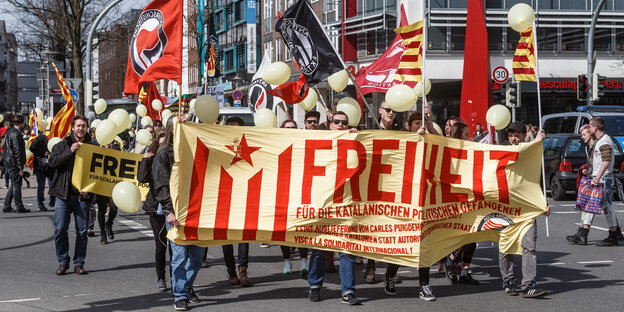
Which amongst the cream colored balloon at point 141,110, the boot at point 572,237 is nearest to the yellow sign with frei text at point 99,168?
the boot at point 572,237

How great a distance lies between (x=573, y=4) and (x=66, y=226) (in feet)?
108

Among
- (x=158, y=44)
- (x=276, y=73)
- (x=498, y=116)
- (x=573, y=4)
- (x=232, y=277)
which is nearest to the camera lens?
(x=158, y=44)

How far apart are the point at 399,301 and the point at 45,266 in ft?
15.4

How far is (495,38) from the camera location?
122 feet

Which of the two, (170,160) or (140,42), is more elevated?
(140,42)

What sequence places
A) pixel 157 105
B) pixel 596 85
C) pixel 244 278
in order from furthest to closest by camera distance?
pixel 596 85 → pixel 157 105 → pixel 244 278

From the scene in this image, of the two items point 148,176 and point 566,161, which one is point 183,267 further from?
point 566,161

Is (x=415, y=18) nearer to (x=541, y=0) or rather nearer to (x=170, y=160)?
(x=541, y=0)

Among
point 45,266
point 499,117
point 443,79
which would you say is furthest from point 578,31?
point 45,266

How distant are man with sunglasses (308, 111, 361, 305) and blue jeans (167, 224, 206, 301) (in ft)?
3.61

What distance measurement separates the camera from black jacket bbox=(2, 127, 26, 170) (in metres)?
16.7

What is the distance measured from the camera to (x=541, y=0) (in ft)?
122

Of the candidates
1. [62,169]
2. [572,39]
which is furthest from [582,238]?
[572,39]

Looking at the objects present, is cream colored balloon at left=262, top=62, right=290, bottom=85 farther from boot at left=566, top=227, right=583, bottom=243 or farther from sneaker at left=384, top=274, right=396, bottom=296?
boot at left=566, top=227, right=583, bottom=243
